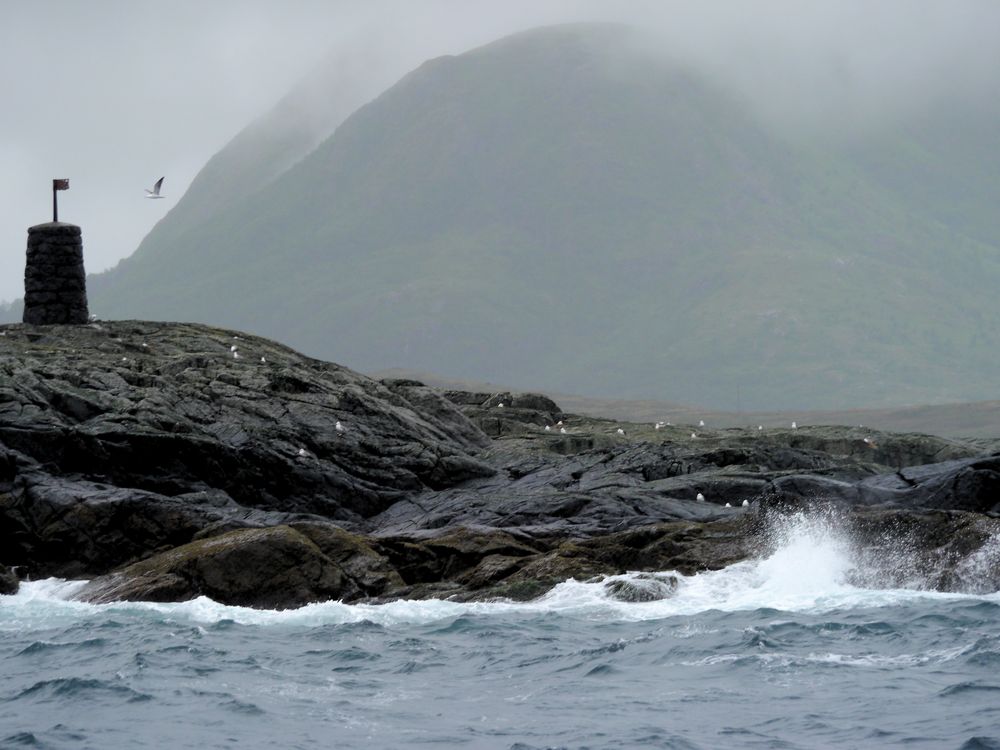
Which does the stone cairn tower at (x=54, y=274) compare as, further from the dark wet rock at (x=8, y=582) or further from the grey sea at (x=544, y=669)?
the grey sea at (x=544, y=669)

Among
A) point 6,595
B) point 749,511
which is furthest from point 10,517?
point 749,511

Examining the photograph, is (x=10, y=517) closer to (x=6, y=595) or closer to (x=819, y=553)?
(x=6, y=595)

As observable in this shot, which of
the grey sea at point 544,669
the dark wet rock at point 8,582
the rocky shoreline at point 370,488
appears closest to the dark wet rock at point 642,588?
the rocky shoreline at point 370,488

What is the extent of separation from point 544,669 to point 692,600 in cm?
686

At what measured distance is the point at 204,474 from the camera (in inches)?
1839

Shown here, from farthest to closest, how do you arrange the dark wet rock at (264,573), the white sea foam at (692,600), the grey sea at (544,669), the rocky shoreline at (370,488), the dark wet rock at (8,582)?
the dark wet rock at (8,582), the rocky shoreline at (370,488), the dark wet rock at (264,573), the white sea foam at (692,600), the grey sea at (544,669)

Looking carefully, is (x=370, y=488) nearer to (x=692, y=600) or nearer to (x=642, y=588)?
(x=642, y=588)

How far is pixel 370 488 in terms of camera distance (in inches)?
1876

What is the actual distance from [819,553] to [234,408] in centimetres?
1904

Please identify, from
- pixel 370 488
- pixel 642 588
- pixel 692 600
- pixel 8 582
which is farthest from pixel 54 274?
pixel 692 600

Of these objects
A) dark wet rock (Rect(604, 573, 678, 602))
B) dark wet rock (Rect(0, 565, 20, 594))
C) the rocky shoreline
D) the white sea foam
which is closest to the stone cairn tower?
the rocky shoreline

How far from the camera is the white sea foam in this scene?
1442 inches

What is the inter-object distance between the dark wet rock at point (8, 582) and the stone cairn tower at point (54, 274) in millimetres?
19557

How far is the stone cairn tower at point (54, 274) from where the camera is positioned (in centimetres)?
5925
